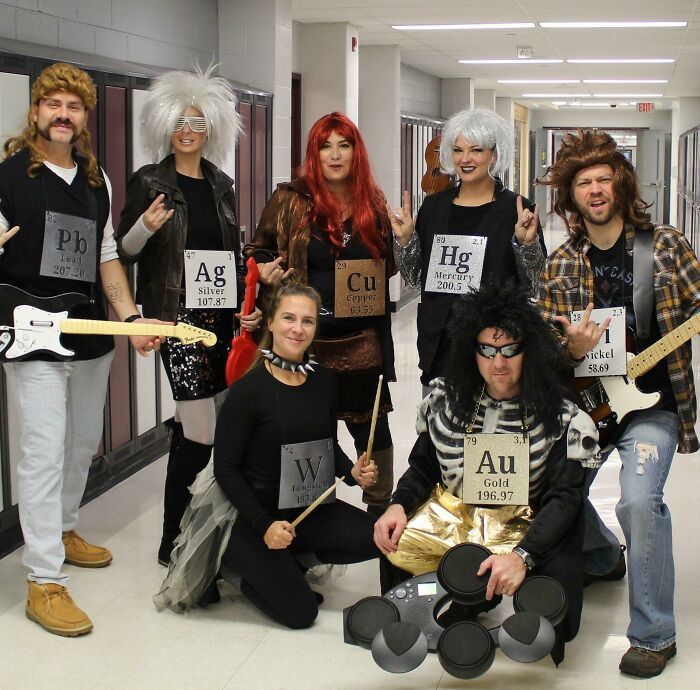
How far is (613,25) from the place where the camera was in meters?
9.60

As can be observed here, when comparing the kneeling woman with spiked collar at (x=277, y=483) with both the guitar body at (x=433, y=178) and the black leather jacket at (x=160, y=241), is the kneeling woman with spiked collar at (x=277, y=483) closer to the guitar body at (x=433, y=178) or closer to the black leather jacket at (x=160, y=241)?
the black leather jacket at (x=160, y=241)

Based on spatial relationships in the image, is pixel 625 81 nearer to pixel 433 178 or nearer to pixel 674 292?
pixel 433 178

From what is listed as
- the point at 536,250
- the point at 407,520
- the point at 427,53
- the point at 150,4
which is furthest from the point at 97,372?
the point at 427,53

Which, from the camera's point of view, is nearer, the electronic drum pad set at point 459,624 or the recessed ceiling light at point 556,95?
the electronic drum pad set at point 459,624

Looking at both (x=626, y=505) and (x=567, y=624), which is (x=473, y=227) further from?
(x=567, y=624)

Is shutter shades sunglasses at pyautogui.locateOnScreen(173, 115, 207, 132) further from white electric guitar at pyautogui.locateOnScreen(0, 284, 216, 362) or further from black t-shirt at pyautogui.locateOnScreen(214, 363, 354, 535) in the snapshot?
black t-shirt at pyautogui.locateOnScreen(214, 363, 354, 535)

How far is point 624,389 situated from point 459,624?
0.88 meters

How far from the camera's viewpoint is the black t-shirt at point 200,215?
3695 mm

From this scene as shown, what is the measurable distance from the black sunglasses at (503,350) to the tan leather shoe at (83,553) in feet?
5.66

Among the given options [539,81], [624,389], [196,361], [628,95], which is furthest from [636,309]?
[628,95]

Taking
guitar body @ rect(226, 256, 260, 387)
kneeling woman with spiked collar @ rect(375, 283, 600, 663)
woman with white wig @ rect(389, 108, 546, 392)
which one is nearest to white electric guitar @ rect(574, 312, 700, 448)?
kneeling woman with spiked collar @ rect(375, 283, 600, 663)

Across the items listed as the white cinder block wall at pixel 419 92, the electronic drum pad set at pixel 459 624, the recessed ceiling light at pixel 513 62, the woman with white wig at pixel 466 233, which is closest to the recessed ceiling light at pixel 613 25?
the white cinder block wall at pixel 419 92

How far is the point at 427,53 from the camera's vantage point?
39.8 feet

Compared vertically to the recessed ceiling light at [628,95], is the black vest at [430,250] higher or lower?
lower
